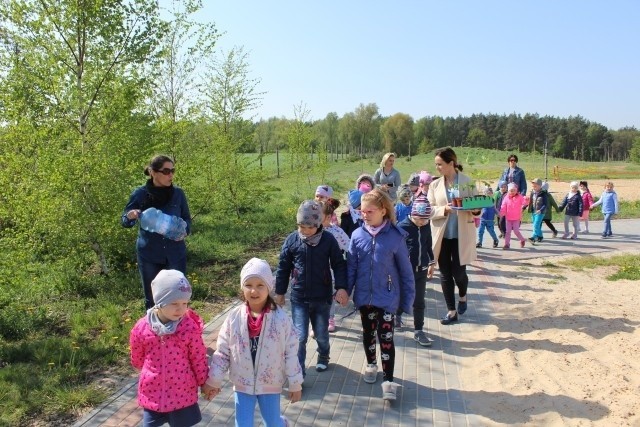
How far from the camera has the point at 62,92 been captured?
7.89 metres

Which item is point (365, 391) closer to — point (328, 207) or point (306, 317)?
point (306, 317)

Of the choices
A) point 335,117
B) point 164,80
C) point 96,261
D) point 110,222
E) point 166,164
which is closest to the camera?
point 166,164

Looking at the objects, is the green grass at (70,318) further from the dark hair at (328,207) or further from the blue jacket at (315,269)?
the dark hair at (328,207)

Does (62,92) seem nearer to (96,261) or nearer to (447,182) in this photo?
(96,261)

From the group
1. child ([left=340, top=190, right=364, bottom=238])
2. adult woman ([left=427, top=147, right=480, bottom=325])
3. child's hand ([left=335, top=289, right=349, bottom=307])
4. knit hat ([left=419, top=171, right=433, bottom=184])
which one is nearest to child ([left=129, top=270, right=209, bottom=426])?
child's hand ([left=335, top=289, right=349, bottom=307])

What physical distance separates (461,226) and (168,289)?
12.5 ft

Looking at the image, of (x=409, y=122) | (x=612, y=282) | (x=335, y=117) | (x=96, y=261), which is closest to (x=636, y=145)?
(x=409, y=122)

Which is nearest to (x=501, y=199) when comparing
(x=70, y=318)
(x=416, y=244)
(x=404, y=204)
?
(x=404, y=204)

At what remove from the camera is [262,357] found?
119 inches

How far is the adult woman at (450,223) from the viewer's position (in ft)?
18.4

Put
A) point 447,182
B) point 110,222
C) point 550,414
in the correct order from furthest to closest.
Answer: point 110,222 → point 447,182 → point 550,414

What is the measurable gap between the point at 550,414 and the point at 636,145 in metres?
73.1

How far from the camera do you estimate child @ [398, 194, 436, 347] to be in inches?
208

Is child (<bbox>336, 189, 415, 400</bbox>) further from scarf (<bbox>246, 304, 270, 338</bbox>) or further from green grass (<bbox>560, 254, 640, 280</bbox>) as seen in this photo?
green grass (<bbox>560, 254, 640, 280</bbox>)
